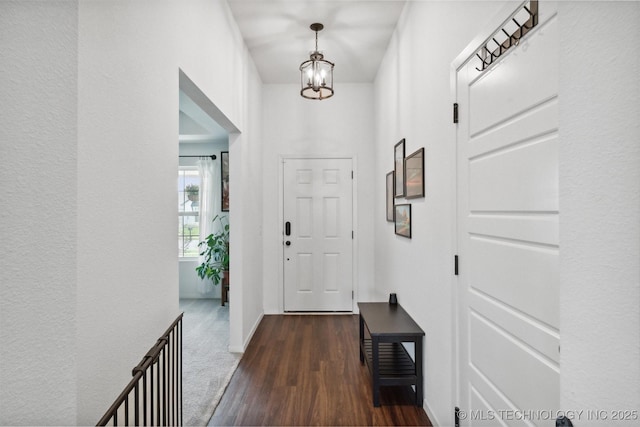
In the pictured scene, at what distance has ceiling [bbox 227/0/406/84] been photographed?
280 centimetres

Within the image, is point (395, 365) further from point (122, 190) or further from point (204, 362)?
point (122, 190)

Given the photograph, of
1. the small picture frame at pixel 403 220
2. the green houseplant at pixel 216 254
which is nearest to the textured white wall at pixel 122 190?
the small picture frame at pixel 403 220

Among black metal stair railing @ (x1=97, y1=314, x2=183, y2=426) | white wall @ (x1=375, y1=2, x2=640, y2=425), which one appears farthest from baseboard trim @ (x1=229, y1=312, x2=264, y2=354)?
white wall @ (x1=375, y1=2, x2=640, y2=425)

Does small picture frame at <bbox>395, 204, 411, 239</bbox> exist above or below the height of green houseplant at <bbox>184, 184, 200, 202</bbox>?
below

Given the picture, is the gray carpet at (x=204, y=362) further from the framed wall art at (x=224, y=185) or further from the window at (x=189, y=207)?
the framed wall art at (x=224, y=185)

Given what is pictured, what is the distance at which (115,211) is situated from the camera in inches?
49.3

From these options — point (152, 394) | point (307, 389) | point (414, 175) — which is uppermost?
point (414, 175)

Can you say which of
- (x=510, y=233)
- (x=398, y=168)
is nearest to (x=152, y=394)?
(x=510, y=233)

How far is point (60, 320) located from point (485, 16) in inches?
74.2

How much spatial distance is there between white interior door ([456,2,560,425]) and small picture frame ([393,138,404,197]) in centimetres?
117

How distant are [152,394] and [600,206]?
145 cm

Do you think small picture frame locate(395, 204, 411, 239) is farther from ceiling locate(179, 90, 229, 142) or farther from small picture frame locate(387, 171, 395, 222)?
ceiling locate(179, 90, 229, 142)

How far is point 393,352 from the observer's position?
271cm

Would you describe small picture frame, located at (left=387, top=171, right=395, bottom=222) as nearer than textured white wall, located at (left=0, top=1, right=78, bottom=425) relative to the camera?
No
